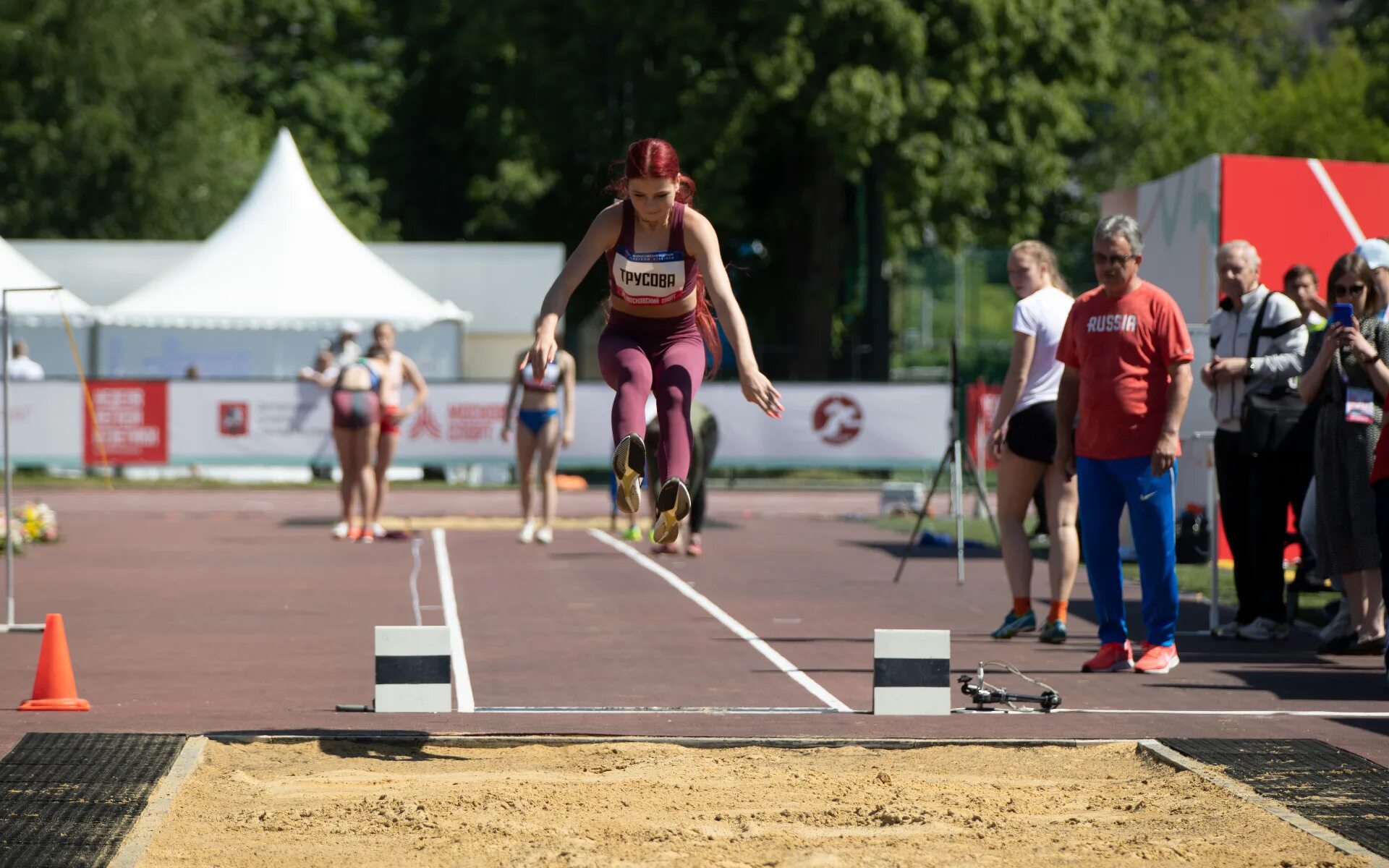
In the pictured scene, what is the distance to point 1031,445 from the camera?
10844 mm

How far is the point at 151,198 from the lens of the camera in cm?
4294

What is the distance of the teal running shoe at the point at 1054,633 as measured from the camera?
11.1m

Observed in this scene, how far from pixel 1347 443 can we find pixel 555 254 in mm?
23281

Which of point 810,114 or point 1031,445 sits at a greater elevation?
point 810,114

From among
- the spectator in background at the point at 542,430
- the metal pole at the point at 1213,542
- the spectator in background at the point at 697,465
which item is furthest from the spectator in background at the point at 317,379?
the metal pole at the point at 1213,542

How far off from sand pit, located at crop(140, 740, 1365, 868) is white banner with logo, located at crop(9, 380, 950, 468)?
19.3 meters

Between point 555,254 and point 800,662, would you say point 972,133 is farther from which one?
point 800,662

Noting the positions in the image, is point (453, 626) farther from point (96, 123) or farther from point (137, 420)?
point (96, 123)

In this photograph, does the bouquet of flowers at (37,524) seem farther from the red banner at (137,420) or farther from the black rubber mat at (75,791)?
the black rubber mat at (75,791)

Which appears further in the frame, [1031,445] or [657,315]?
[1031,445]

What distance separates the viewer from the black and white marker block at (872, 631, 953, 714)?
27.8 feet

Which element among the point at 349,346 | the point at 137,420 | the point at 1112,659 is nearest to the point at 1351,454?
the point at 1112,659

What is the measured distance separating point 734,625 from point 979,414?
12780mm

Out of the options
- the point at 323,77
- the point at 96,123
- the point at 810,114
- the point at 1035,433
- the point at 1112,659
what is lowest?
the point at 1112,659
